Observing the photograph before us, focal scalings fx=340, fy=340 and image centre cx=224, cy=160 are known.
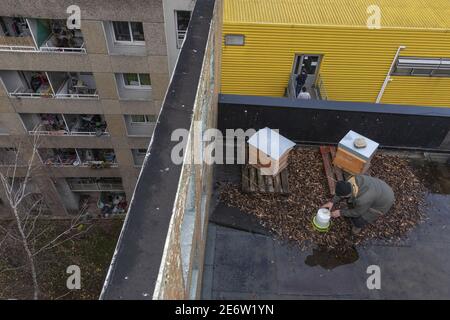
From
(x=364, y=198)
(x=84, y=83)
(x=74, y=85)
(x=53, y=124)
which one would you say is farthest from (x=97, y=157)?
(x=364, y=198)

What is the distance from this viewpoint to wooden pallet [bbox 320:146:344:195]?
25.3ft

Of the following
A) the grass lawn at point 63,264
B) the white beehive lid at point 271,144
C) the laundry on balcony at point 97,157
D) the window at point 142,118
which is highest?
the white beehive lid at point 271,144

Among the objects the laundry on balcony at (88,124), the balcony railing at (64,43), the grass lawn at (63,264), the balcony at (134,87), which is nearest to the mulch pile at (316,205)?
the balcony at (134,87)

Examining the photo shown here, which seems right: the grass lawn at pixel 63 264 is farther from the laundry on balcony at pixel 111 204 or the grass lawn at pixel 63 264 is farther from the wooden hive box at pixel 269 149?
the wooden hive box at pixel 269 149

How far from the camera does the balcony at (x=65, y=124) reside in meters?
16.4

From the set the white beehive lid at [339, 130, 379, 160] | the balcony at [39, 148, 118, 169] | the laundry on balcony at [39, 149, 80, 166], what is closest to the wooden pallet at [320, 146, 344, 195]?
the white beehive lid at [339, 130, 379, 160]

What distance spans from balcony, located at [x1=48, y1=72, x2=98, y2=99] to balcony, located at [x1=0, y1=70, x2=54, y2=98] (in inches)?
14.5

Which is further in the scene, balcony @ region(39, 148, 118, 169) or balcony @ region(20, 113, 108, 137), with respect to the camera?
balcony @ region(39, 148, 118, 169)

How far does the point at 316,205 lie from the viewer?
7391 millimetres

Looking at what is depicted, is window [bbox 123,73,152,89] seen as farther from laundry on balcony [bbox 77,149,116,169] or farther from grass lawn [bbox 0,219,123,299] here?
grass lawn [bbox 0,219,123,299]

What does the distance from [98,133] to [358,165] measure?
12.9 meters

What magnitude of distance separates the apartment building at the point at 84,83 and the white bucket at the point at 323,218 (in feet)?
32.1

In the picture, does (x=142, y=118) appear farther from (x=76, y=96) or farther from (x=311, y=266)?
(x=311, y=266)

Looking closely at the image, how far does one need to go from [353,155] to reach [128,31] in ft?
34.6
